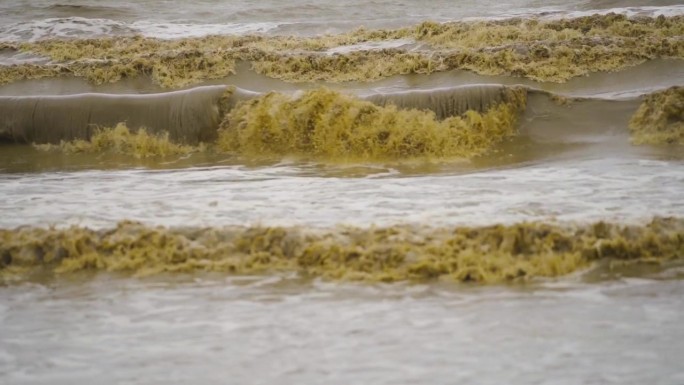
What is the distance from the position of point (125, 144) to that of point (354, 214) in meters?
4.07

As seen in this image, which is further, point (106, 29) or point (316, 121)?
point (106, 29)

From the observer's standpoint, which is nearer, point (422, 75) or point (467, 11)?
point (422, 75)

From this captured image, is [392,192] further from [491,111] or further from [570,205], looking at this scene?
[491,111]

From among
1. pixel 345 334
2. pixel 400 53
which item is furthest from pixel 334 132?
pixel 345 334

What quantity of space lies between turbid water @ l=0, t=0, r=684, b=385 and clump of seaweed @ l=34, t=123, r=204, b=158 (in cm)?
4

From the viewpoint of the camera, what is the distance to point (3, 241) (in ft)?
19.5

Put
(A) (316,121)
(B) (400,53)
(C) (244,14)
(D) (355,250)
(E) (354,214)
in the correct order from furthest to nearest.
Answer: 1. (C) (244,14)
2. (B) (400,53)
3. (A) (316,121)
4. (E) (354,214)
5. (D) (355,250)

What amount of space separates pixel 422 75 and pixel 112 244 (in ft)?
22.2

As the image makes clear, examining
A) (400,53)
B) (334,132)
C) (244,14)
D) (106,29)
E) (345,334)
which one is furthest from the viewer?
(244,14)

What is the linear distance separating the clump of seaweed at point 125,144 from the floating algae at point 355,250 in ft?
10.9

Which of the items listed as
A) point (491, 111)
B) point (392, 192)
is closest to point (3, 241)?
point (392, 192)

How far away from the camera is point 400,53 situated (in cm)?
1277

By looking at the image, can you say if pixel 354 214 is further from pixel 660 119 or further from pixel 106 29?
pixel 106 29

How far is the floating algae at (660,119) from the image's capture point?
27.7ft
